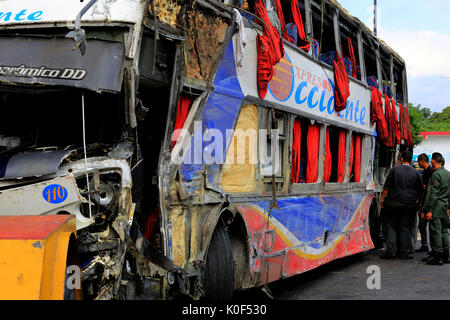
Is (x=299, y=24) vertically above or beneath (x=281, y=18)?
above

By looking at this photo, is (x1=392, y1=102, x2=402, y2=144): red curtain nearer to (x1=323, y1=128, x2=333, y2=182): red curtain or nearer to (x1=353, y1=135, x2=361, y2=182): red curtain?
(x1=353, y1=135, x2=361, y2=182): red curtain

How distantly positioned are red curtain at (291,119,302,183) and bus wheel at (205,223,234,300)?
215cm

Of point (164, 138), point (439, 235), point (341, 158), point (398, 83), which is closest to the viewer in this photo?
point (164, 138)

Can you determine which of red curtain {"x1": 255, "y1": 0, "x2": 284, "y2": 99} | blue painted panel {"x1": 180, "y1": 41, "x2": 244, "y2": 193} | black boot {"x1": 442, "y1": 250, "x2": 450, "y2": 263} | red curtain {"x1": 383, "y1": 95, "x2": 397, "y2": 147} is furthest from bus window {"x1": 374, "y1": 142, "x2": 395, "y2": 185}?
blue painted panel {"x1": 180, "y1": 41, "x2": 244, "y2": 193}

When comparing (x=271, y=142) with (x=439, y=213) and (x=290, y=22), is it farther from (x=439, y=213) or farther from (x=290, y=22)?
(x=439, y=213)

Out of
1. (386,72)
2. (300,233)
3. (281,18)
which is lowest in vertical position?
(300,233)

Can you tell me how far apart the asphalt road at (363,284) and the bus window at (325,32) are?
362 centimetres

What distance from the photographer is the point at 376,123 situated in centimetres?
1206

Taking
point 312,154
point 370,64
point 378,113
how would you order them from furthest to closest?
point 370,64, point 378,113, point 312,154

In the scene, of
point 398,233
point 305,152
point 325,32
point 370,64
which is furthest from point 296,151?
point 370,64

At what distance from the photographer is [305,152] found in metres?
8.41

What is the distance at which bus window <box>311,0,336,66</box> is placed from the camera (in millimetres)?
8773

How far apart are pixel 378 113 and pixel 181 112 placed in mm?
7466
